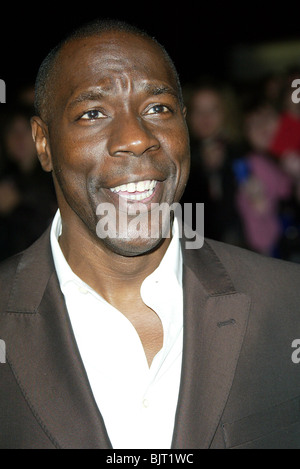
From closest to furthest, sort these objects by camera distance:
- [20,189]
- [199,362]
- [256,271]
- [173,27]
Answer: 1. [199,362]
2. [256,271]
3. [20,189]
4. [173,27]

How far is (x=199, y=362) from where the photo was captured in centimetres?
178

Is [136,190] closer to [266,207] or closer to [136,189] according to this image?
[136,189]

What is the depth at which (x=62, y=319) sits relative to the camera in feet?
5.89

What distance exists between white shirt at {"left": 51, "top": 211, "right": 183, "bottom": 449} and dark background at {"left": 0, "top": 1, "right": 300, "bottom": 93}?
11.5ft

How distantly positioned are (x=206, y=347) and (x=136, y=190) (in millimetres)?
513

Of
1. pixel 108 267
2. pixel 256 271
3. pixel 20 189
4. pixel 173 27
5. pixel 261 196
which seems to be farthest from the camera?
pixel 173 27

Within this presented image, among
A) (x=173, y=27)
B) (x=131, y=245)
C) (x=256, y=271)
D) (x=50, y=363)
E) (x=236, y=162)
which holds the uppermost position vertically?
(x=173, y=27)

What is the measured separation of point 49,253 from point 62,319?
0.89 ft

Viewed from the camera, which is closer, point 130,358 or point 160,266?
point 130,358

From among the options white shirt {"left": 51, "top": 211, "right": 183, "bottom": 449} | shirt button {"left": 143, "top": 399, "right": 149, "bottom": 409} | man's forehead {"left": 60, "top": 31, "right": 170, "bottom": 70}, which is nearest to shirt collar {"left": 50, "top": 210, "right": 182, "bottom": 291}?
white shirt {"left": 51, "top": 211, "right": 183, "bottom": 449}

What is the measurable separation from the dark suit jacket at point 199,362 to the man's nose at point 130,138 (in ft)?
1.55

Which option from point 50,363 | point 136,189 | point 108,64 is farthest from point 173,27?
point 50,363

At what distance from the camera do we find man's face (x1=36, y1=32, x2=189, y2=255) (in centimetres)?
172

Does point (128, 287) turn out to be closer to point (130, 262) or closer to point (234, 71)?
point (130, 262)
